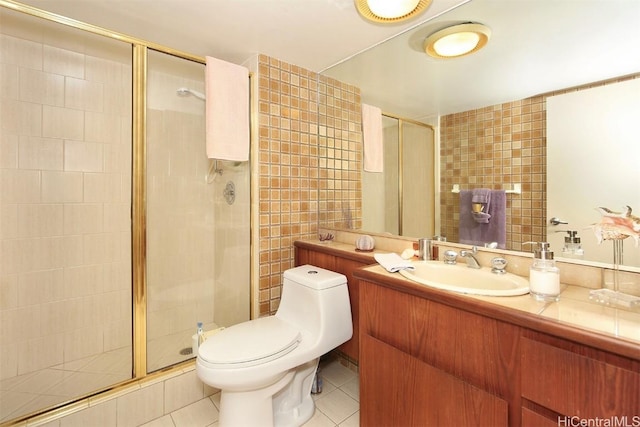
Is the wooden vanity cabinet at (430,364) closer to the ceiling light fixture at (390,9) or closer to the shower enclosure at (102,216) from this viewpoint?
the shower enclosure at (102,216)

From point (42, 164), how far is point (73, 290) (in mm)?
843

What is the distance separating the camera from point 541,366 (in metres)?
0.78

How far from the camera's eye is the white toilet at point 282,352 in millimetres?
1207

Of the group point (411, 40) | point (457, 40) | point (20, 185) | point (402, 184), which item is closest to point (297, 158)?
point (402, 184)

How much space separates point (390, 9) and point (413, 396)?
169 centimetres

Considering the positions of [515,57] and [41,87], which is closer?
[515,57]

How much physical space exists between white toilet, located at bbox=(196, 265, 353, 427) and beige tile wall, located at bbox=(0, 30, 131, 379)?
0.94 m

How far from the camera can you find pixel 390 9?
138 cm

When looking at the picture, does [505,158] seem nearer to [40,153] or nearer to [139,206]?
[139,206]

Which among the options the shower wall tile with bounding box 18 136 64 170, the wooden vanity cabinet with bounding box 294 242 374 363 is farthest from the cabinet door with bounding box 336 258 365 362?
the shower wall tile with bounding box 18 136 64 170

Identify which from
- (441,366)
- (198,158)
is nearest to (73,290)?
(198,158)

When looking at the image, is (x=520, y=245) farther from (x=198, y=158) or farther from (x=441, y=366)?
(x=198, y=158)

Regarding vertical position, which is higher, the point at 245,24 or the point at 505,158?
the point at 245,24

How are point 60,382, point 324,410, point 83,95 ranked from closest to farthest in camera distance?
1. point 324,410
2. point 60,382
3. point 83,95
